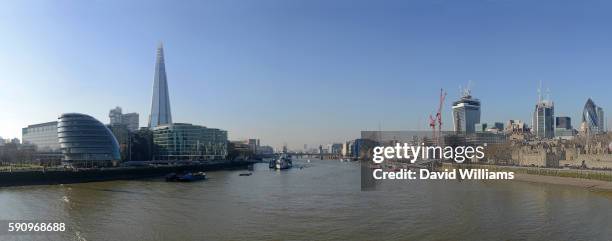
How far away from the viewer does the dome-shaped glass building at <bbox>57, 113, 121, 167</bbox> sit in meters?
95.2

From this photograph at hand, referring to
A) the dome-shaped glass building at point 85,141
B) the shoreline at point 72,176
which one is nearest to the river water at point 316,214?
the shoreline at point 72,176

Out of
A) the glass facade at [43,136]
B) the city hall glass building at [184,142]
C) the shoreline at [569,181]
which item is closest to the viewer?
the shoreline at [569,181]

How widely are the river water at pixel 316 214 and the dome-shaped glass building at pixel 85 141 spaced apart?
47.4m

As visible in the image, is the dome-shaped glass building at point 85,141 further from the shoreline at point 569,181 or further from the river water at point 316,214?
the shoreline at point 569,181

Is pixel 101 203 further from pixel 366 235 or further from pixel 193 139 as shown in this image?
pixel 193 139

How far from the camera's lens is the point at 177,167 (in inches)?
3910

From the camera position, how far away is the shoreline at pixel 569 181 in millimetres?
56147

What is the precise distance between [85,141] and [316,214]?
77555 millimetres

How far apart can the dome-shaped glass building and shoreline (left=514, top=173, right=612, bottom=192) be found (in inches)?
3111

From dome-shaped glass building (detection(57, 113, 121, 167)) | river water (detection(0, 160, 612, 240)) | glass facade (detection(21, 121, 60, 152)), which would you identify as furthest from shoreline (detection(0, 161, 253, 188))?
glass facade (detection(21, 121, 60, 152))

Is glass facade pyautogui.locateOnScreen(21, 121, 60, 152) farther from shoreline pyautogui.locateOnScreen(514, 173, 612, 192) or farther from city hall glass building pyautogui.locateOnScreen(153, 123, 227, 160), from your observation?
shoreline pyautogui.locateOnScreen(514, 173, 612, 192)

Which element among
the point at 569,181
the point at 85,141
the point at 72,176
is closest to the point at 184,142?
the point at 85,141

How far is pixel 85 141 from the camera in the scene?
95.6m

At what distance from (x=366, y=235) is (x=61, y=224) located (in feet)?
62.4
